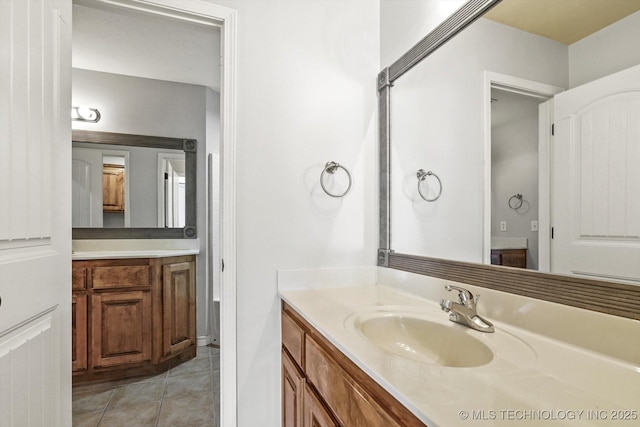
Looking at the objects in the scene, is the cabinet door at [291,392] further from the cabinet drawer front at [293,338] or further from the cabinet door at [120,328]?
the cabinet door at [120,328]

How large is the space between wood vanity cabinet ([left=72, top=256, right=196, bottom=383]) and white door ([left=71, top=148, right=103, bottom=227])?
2.19 feet

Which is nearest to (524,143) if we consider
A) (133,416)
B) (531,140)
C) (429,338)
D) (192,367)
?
(531,140)

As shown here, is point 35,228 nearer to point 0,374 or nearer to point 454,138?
point 0,374

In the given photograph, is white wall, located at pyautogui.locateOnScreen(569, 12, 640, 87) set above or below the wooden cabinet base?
above

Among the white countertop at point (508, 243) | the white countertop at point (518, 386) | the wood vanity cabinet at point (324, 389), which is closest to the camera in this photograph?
the white countertop at point (518, 386)

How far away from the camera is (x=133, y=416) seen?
1907 mm

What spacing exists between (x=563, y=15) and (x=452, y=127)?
0.47m

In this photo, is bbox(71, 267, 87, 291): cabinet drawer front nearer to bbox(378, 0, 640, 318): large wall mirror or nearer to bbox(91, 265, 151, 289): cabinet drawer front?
bbox(91, 265, 151, 289): cabinet drawer front

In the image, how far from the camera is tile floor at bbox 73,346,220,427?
186 centimetres

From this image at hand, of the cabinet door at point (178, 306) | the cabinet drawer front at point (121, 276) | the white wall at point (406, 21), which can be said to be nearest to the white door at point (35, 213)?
the cabinet drawer front at point (121, 276)

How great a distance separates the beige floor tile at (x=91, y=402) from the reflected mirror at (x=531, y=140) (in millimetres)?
2160

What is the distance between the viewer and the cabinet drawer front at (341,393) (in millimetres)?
671

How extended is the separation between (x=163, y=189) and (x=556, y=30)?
2935mm

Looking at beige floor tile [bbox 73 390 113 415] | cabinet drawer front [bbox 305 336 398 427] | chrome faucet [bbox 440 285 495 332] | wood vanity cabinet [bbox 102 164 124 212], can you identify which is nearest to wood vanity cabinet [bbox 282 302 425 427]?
cabinet drawer front [bbox 305 336 398 427]
